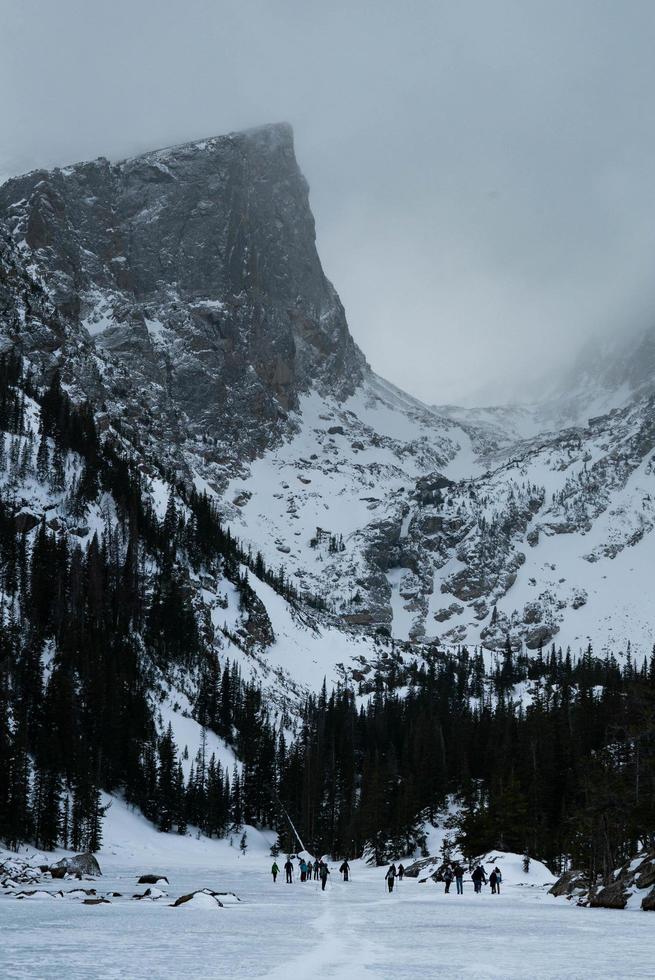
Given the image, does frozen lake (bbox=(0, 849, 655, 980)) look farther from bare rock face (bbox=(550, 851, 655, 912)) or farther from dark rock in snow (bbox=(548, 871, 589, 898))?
dark rock in snow (bbox=(548, 871, 589, 898))

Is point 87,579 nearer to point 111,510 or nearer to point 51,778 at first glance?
point 111,510

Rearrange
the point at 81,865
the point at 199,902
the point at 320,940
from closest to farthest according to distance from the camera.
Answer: the point at 320,940 < the point at 199,902 < the point at 81,865

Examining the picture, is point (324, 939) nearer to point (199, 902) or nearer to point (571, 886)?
point (199, 902)

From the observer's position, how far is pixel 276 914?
35406 mm

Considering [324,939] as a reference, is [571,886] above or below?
below

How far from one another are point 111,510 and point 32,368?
42907 millimetres

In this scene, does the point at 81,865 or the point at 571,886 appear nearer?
the point at 571,886

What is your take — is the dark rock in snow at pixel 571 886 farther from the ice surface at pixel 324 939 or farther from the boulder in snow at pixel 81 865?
the boulder in snow at pixel 81 865

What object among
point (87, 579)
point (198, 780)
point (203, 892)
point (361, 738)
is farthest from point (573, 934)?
point (361, 738)

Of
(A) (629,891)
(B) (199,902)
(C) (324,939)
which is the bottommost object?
(A) (629,891)

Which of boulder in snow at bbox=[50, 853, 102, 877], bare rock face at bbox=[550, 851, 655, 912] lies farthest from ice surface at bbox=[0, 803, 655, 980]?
boulder in snow at bbox=[50, 853, 102, 877]

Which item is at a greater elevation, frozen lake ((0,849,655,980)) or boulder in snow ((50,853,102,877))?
frozen lake ((0,849,655,980))

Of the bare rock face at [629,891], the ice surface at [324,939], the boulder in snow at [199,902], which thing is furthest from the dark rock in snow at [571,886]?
the boulder in snow at [199,902]

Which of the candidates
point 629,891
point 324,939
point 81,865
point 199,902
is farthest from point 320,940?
point 81,865
